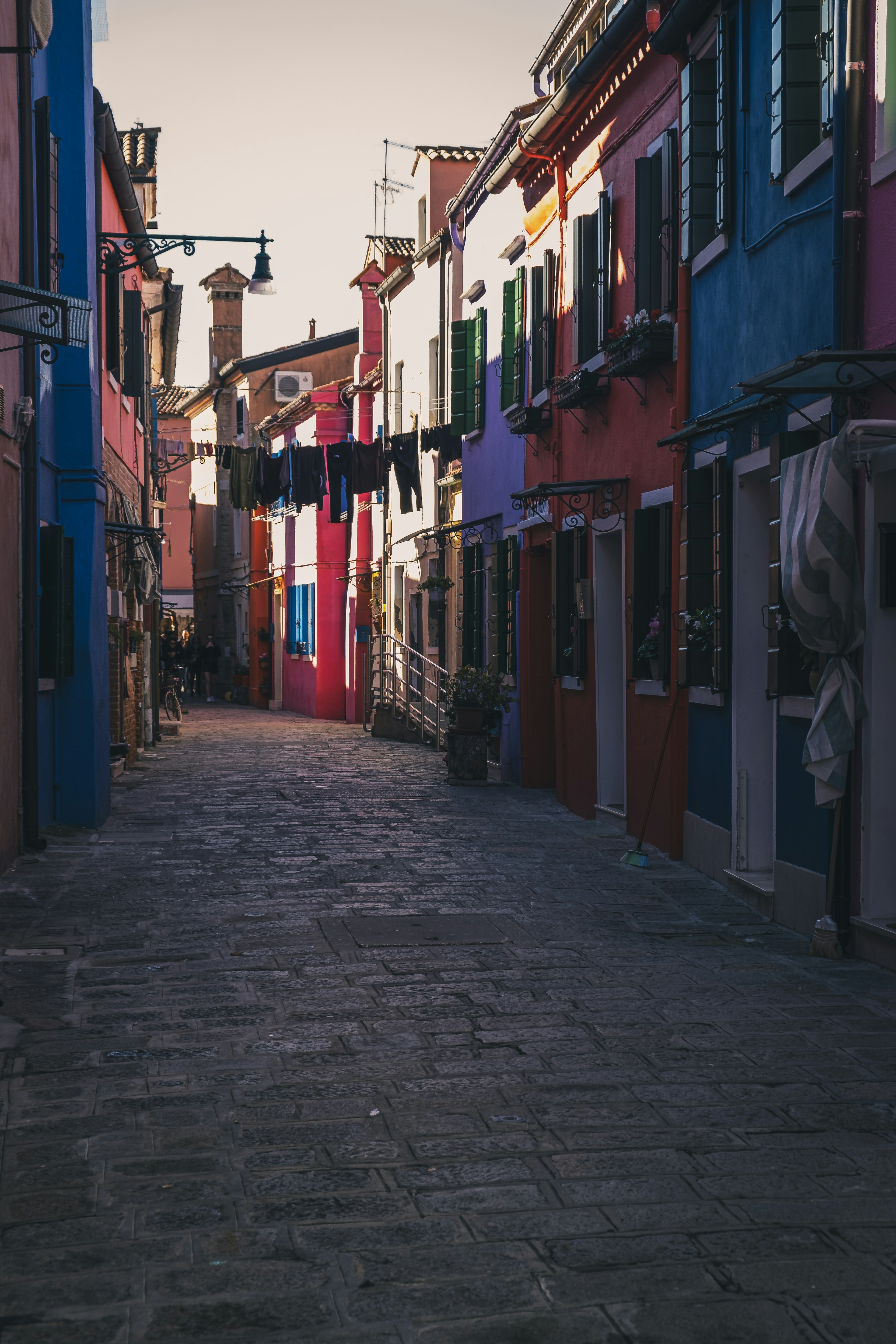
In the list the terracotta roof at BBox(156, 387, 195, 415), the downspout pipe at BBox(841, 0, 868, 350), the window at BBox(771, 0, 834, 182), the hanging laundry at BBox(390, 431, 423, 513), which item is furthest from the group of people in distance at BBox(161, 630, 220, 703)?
the downspout pipe at BBox(841, 0, 868, 350)

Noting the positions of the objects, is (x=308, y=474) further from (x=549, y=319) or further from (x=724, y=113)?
(x=724, y=113)

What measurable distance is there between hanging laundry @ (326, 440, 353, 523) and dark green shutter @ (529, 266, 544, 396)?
1019 cm

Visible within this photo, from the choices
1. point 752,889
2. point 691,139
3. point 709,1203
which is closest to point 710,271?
point 691,139

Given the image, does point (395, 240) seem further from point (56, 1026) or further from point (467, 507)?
point (56, 1026)

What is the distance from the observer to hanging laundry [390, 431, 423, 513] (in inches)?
949

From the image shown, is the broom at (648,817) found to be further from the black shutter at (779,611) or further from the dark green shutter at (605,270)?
the dark green shutter at (605,270)

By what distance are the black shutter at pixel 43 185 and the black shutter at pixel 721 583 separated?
5321 millimetres

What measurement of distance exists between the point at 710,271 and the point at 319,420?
23.9m

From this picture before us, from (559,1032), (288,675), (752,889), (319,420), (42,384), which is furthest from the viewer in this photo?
(288,675)

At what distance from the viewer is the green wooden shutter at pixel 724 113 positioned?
9.56 m

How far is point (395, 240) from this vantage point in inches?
1202

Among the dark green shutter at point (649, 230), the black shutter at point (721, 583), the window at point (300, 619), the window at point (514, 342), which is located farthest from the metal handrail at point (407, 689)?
the black shutter at point (721, 583)

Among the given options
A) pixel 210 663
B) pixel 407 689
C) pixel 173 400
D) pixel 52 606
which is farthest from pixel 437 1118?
pixel 173 400

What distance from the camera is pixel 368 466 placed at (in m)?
25.4
